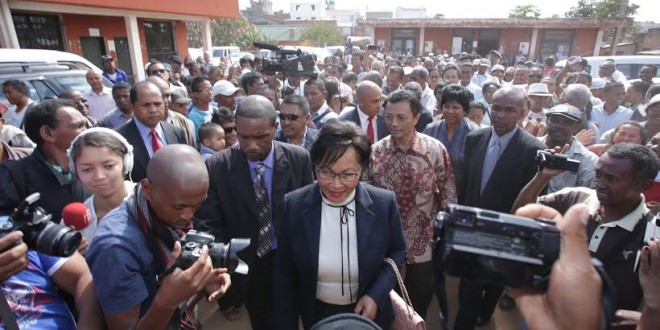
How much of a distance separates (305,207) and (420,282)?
132cm

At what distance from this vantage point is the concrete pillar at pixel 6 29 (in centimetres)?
793

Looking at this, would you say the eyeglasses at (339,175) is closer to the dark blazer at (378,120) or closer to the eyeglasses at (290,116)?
the eyeglasses at (290,116)

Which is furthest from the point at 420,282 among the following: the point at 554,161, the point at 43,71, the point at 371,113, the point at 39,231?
the point at 43,71

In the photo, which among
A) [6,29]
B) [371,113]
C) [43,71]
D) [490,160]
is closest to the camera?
[490,160]

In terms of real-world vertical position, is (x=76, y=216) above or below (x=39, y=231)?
below

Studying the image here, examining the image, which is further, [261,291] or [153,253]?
[261,291]

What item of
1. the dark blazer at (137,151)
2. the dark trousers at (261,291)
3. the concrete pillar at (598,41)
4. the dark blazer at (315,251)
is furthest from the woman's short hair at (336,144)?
the concrete pillar at (598,41)

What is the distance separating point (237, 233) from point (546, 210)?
6.21ft

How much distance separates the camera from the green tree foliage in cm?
2484

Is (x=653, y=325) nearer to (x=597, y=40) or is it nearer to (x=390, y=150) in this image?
(x=390, y=150)

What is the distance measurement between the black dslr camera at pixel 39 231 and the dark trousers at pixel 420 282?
6.93ft

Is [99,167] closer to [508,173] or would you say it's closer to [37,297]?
[37,297]

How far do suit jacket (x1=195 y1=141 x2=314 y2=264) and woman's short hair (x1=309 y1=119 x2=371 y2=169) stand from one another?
678 mm

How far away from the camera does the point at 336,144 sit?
1.82 metres
